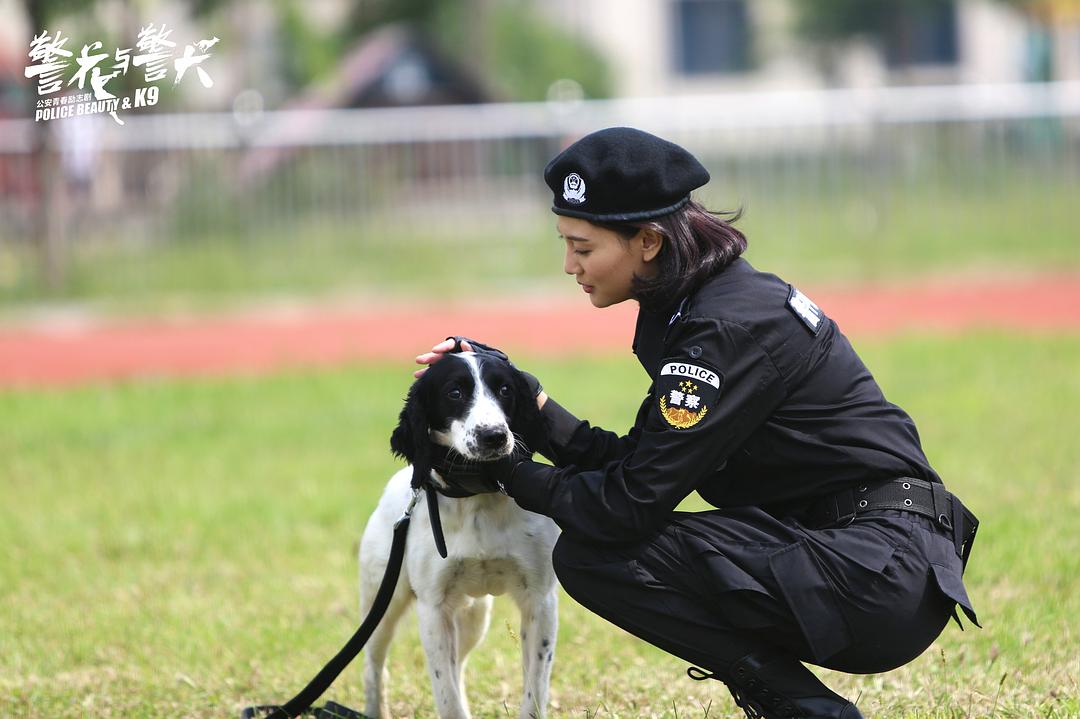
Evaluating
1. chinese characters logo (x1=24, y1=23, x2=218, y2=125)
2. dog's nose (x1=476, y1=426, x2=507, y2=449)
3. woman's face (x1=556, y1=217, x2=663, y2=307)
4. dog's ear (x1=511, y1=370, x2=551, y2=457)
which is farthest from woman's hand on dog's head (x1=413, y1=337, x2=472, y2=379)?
chinese characters logo (x1=24, y1=23, x2=218, y2=125)

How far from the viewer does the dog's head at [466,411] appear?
350cm

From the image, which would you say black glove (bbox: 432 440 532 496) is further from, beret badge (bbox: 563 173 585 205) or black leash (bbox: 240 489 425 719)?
beret badge (bbox: 563 173 585 205)

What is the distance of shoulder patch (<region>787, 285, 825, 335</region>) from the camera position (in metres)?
3.38

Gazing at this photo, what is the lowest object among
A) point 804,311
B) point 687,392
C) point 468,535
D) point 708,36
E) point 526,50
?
point 468,535

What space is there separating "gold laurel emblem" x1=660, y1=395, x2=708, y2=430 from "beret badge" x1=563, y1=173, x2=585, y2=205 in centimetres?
54

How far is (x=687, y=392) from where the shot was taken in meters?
3.23

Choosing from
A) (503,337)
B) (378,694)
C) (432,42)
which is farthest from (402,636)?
(432,42)

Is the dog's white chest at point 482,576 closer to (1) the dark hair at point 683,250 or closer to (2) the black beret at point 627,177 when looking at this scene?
Result: (1) the dark hair at point 683,250

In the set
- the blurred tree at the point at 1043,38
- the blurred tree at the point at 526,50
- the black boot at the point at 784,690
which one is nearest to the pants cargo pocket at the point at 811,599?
the black boot at the point at 784,690

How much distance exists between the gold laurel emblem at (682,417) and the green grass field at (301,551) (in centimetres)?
85

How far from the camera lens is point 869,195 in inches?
597

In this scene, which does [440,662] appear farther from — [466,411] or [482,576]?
[466,411]

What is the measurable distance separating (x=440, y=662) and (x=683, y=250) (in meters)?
1.24

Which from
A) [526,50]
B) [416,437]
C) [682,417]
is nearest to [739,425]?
[682,417]
